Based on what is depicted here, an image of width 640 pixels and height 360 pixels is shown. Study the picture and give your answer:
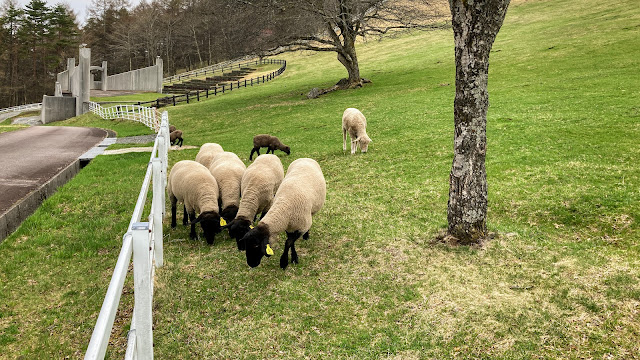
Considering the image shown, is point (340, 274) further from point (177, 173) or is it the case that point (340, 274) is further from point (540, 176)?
point (540, 176)

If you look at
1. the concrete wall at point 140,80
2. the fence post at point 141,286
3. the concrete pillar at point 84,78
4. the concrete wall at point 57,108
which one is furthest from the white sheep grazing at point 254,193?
the concrete wall at point 140,80

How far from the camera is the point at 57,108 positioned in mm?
41469

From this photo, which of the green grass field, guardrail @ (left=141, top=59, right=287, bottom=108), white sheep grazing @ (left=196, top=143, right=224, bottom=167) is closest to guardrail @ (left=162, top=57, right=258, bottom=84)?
guardrail @ (left=141, top=59, right=287, bottom=108)

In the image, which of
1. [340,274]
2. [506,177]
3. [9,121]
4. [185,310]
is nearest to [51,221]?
[185,310]

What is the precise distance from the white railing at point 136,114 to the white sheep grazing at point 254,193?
15.3m

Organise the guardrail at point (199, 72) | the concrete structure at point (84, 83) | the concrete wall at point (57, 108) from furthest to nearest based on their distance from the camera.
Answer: the guardrail at point (199, 72) → the concrete wall at point (57, 108) → the concrete structure at point (84, 83)

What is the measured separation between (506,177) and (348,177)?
12.0ft

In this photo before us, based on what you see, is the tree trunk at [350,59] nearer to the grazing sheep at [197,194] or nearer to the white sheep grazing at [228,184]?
the white sheep grazing at [228,184]

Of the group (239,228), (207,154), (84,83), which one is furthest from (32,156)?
(84,83)

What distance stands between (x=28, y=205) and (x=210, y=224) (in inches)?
185

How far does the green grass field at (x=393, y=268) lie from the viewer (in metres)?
4.50

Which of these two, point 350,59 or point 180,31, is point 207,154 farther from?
point 180,31

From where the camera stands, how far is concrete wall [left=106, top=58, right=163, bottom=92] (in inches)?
2159

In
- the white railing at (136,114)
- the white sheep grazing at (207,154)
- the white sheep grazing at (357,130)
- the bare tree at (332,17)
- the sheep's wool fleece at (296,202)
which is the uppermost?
the bare tree at (332,17)
